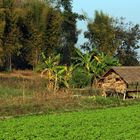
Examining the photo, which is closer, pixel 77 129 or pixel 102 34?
pixel 77 129

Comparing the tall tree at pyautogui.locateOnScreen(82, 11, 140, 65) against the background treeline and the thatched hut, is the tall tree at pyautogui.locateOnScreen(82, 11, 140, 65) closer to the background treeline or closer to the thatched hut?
the background treeline

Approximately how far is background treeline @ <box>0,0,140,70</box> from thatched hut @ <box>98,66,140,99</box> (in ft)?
27.0

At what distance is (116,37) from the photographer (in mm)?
57312

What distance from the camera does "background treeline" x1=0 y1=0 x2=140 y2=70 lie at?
1663 inches

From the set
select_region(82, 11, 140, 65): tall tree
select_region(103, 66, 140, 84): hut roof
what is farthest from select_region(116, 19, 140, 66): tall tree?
select_region(103, 66, 140, 84): hut roof

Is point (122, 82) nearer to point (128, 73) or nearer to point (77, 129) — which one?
point (128, 73)

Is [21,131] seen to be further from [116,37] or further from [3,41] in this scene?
[116,37]

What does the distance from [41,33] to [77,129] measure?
94.3 feet

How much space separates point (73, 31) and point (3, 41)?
42.2ft

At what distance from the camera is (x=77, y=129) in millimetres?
16172

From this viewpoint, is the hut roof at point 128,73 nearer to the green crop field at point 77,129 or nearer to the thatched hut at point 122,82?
the thatched hut at point 122,82

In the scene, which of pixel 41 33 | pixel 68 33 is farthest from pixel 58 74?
pixel 68 33

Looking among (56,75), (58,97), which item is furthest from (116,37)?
(58,97)

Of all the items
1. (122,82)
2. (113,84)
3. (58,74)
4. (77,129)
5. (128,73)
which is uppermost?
(128,73)
